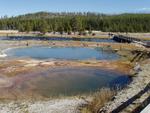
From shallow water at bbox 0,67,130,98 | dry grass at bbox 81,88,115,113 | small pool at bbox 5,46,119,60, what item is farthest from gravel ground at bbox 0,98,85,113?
small pool at bbox 5,46,119,60

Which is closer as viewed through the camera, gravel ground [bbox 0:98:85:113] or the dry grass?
the dry grass

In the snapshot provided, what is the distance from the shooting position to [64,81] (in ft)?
98.5

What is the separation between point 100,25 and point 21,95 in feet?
445

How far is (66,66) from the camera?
134ft

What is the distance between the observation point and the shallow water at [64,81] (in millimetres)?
25203

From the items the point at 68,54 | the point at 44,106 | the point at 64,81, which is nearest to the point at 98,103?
the point at 44,106

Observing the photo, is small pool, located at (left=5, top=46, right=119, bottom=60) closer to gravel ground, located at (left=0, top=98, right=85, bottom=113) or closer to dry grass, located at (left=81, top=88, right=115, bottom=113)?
gravel ground, located at (left=0, top=98, right=85, bottom=113)

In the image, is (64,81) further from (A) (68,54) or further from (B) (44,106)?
(A) (68,54)

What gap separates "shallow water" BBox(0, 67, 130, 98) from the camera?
25203 millimetres

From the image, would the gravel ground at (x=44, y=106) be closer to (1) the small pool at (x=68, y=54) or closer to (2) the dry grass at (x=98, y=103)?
(2) the dry grass at (x=98, y=103)

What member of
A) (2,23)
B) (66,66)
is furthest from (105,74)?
(2,23)

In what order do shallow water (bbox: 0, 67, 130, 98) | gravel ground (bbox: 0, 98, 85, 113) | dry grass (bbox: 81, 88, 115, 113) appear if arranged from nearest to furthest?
dry grass (bbox: 81, 88, 115, 113) → gravel ground (bbox: 0, 98, 85, 113) → shallow water (bbox: 0, 67, 130, 98)

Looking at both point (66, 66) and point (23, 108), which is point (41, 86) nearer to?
point (23, 108)

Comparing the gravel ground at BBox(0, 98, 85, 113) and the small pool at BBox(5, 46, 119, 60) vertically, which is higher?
the gravel ground at BBox(0, 98, 85, 113)
